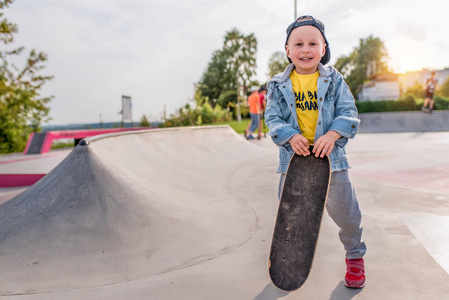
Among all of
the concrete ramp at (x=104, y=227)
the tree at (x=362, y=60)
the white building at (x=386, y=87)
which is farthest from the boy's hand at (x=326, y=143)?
the tree at (x=362, y=60)

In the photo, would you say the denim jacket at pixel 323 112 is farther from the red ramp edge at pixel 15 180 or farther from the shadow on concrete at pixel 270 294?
the red ramp edge at pixel 15 180

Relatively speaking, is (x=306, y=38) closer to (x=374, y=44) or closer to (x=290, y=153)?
(x=290, y=153)

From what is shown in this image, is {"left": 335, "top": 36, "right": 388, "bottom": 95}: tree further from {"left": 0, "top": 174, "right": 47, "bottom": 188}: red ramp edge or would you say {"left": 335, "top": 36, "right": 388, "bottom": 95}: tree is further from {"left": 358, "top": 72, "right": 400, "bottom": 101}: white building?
{"left": 0, "top": 174, "right": 47, "bottom": 188}: red ramp edge

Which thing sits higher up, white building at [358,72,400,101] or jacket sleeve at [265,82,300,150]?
white building at [358,72,400,101]

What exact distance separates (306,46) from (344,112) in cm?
45

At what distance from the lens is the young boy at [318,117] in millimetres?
2146

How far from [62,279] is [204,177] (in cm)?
330

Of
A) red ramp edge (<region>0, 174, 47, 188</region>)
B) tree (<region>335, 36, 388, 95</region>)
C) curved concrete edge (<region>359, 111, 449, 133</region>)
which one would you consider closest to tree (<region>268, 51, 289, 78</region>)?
tree (<region>335, 36, 388, 95</region>)

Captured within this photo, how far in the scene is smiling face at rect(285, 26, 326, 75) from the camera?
217 cm

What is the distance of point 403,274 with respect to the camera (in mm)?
2309

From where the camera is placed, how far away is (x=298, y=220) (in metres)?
2.17

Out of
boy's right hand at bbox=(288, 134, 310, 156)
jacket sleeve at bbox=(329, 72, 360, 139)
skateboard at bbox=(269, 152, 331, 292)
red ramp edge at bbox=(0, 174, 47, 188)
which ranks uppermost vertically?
jacket sleeve at bbox=(329, 72, 360, 139)

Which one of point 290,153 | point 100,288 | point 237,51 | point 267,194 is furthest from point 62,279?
point 237,51

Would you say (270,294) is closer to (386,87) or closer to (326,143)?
(326,143)
